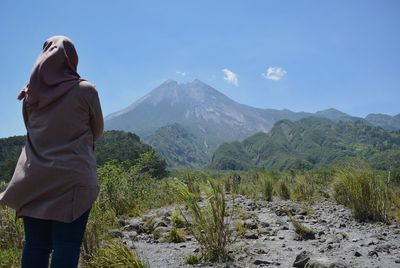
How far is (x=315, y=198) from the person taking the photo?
966 centimetres

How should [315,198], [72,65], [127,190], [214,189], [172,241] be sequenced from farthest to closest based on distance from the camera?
[315,198] → [127,190] → [172,241] → [214,189] → [72,65]

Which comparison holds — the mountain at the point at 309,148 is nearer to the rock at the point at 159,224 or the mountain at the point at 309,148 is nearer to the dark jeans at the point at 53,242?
the rock at the point at 159,224

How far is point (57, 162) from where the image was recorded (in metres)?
2.15

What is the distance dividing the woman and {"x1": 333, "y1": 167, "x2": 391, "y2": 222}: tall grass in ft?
15.5

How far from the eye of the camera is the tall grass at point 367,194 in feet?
19.5

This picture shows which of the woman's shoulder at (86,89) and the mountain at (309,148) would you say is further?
the mountain at (309,148)

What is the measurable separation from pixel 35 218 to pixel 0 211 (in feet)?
10.6

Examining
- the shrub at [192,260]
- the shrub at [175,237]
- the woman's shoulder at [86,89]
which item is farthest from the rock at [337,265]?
the shrub at [175,237]

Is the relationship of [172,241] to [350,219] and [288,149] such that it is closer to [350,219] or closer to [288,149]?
[350,219]

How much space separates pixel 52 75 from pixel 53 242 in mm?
911

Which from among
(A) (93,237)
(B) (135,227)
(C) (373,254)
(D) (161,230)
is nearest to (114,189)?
(B) (135,227)

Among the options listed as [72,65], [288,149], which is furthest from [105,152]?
[288,149]

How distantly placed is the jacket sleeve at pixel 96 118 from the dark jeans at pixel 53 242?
471mm

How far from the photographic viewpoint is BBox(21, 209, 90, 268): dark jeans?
2.13 m
